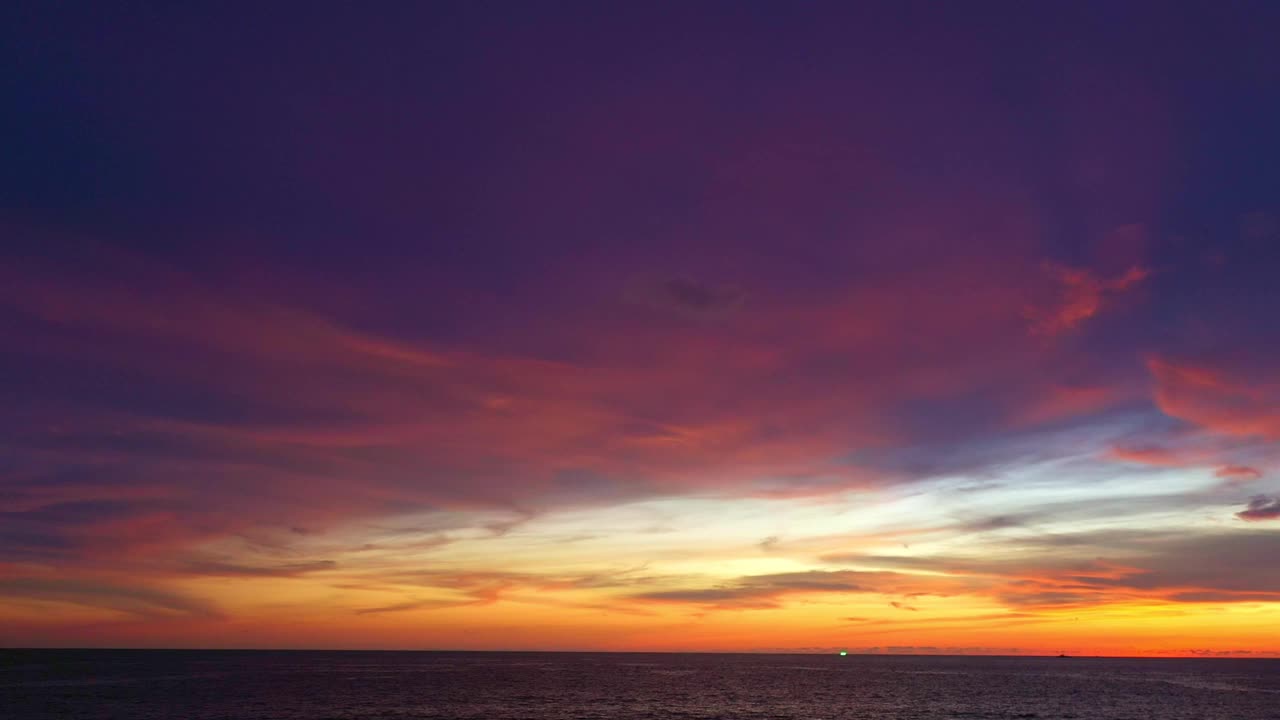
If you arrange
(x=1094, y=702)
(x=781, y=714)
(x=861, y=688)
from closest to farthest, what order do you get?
(x=781, y=714)
(x=1094, y=702)
(x=861, y=688)

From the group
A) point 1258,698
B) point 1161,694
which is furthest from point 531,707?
point 1258,698

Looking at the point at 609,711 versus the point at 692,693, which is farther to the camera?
the point at 692,693

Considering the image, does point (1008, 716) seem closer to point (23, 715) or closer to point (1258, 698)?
point (1258, 698)

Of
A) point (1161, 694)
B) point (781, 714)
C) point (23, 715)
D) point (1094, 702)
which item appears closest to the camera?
point (23, 715)

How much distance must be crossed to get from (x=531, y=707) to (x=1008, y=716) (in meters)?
69.4

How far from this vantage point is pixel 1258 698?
537ft

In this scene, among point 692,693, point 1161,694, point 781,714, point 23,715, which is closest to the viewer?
point 23,715

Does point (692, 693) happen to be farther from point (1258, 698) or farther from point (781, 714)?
point (1258, 698)

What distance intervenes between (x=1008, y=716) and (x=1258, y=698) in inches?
3221

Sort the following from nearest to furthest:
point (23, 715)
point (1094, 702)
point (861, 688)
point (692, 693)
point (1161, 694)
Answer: point (23, 715)
point (1094, 702)
point (692, 693)
point (1161, 694)
point (861, 688)

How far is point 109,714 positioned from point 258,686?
5994 cm

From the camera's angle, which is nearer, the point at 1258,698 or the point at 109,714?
the point at 109,714

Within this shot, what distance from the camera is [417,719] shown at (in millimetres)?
107625

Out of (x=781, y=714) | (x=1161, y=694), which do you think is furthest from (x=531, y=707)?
(x=1161, y=694)
